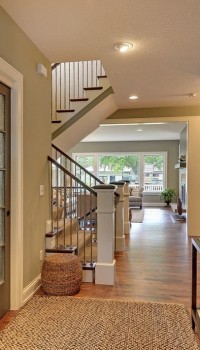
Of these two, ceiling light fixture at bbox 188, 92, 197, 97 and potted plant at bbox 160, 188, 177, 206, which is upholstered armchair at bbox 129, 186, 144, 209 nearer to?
potted plant at bbox 160, 188, 177, 206

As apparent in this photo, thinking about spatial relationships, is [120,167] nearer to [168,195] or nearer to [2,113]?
[168,195]

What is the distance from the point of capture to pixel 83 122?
5016 millimetres

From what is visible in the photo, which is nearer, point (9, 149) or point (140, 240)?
point (9, 149)

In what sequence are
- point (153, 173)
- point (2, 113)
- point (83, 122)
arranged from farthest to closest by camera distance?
point (153, 173) < point (83, 122) < point (2, 113)

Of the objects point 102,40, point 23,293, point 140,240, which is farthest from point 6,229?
point 140,240

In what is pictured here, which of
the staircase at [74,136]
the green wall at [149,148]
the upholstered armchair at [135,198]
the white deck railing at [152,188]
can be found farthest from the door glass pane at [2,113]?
the white deck railing at [152,188]

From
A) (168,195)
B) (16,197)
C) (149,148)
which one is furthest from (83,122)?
(149,148)

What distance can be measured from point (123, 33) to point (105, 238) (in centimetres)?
217

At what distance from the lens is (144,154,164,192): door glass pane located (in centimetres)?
1137

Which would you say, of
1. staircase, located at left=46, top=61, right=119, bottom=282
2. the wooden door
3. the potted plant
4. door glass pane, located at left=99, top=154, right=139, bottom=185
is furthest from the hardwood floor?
door glass pane, located at left=99, top=154, right=139, bottom=185

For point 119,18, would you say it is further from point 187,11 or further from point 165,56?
point 165,56

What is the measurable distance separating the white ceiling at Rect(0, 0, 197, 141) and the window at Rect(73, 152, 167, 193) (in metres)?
7.40

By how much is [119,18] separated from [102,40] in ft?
1.38

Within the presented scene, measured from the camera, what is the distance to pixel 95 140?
11172 mm
